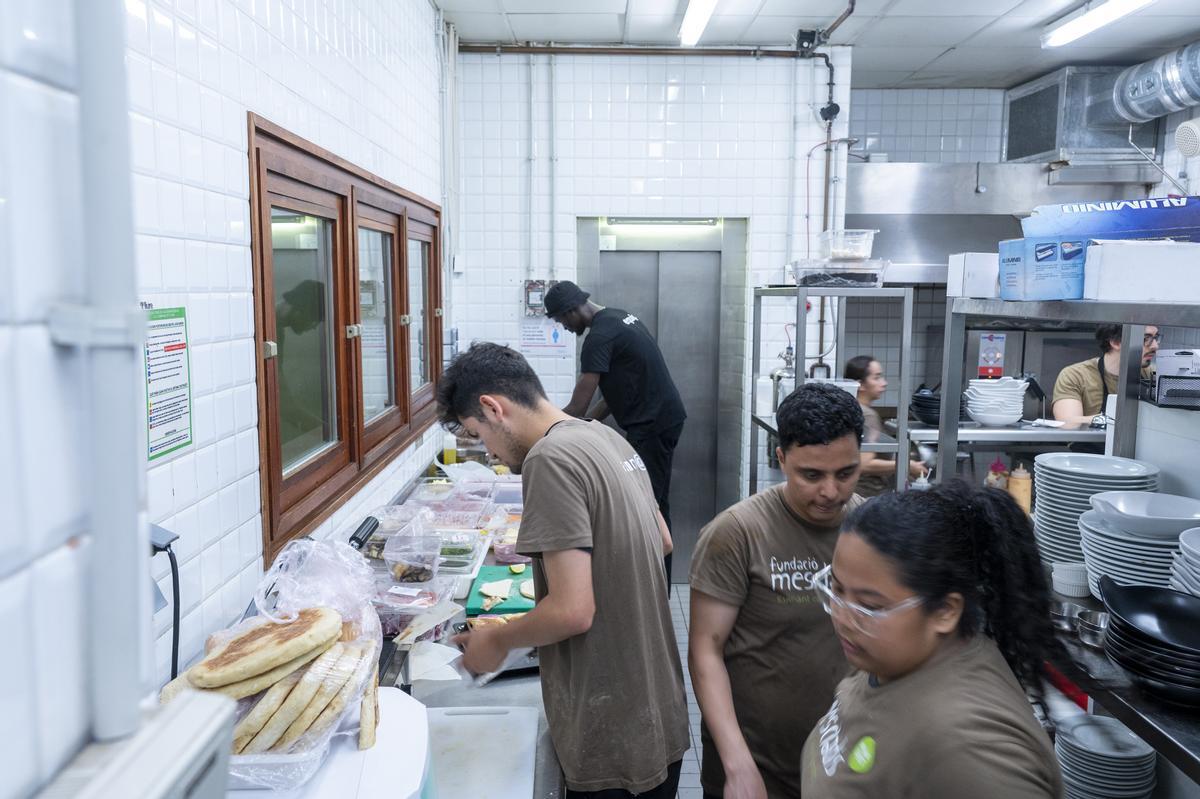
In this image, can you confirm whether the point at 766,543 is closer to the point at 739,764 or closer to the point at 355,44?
the point at 739,764

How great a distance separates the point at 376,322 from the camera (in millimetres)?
3707

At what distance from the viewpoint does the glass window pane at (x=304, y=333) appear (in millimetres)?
2582

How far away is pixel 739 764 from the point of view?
1.77m

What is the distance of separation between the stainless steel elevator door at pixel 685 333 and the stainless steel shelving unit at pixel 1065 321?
128 inches

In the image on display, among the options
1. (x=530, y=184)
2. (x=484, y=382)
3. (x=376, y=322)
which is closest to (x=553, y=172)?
(x=530, y=184)

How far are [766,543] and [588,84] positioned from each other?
4.27 m

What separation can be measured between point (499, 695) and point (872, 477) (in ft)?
8.82

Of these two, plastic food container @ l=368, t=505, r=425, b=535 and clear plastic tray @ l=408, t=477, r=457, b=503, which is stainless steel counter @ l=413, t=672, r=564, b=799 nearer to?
plastic food container @ l=368, t=505, r=425, b=535

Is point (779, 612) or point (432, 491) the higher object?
point (779, 612)

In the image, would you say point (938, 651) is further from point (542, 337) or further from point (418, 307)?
point (542, 337)

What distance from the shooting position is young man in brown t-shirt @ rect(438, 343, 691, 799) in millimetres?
1808

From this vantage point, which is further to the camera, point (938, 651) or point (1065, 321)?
point (1065, 321)

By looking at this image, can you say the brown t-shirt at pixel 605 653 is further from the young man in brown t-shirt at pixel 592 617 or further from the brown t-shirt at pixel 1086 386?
the brown t-shirt at pixel 1086 386

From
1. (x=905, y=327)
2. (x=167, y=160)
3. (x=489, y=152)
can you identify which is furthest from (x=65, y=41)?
(x=489, y=152)
